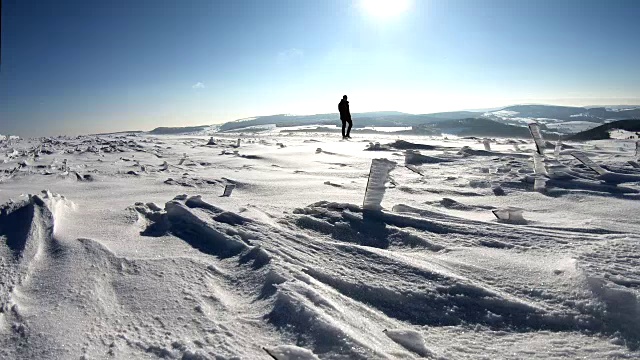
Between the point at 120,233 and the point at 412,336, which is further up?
the point at 120,233

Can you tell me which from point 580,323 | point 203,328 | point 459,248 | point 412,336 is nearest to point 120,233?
point 203,328

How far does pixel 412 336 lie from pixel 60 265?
5.43 feet

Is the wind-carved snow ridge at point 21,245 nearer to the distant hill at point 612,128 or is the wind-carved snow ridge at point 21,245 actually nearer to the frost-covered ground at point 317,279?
the frost-covered ground at point 317,279

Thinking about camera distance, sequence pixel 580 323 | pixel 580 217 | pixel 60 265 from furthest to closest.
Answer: pixel 580 217 < pixel 60 265 < pixel 580 323

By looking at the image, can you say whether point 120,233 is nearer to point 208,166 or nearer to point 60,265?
point 60,265

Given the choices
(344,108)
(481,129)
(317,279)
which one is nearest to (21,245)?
(317,279)

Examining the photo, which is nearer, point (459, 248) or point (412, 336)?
point (412, 336)

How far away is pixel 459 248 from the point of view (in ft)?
6.46

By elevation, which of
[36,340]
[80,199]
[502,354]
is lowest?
[502,354]

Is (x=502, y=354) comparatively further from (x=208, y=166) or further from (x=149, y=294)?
(x=208, y=166)

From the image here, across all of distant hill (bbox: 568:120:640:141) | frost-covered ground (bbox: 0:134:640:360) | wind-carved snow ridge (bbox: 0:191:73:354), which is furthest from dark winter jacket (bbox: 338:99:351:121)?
distant hill (bbox: 568:120:640:141)

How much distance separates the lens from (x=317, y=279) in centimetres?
160

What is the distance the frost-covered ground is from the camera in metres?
1.17

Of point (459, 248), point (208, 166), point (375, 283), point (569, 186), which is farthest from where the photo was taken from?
point (208, 166)
